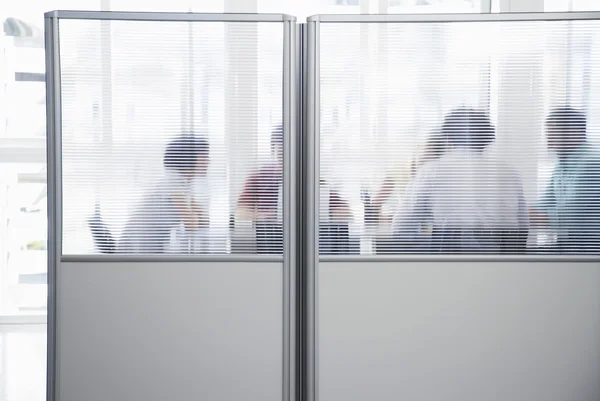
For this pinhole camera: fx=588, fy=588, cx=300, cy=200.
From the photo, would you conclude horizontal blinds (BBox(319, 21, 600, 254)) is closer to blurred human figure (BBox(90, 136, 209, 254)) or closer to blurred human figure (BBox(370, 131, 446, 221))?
blurred human figure (BBox(370, 131, 446, 221))

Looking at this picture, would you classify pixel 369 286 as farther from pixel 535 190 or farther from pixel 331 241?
pixel 535 190

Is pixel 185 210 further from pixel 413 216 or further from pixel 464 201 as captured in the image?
pixel 464 201

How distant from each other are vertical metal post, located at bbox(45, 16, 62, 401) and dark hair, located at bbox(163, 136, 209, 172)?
1.40 feet

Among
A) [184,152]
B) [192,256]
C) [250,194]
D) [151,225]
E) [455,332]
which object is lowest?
[455,332]

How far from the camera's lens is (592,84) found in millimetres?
2279

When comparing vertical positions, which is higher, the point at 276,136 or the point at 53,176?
the point at 276,136

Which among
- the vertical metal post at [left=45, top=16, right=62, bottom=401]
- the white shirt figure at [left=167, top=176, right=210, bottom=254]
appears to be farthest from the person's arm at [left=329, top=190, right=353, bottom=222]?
the vertical metal post at [left=45, top=16, right=62, bottom=401]

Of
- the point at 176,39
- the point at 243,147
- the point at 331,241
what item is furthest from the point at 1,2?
the point at 331,241

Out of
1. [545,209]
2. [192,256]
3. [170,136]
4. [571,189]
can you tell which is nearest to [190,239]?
A: [192,256]

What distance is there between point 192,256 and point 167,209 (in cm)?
21

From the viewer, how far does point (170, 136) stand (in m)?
2.29

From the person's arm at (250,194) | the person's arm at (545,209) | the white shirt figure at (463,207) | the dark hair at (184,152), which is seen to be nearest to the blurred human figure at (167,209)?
the dark hair at (184,152)

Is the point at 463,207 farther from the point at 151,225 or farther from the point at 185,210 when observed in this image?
the point at 151,225

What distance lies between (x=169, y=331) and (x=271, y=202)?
2.12 ft
